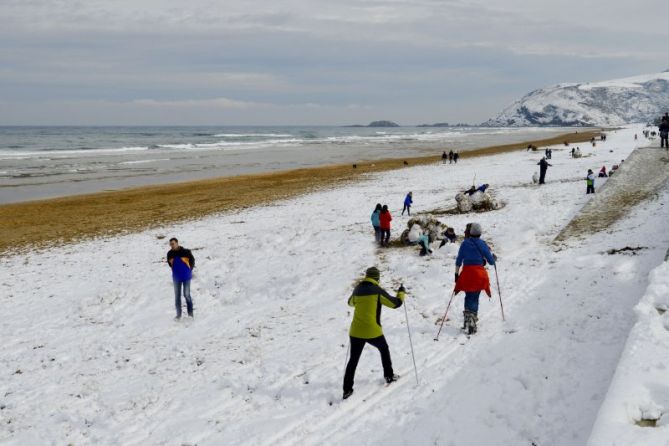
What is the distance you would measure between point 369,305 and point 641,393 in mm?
3774

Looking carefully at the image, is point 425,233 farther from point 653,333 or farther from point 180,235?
point 180,235

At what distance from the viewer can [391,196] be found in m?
30.8

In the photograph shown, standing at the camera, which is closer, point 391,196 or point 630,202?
point 630,202

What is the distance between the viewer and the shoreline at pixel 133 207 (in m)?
24.8

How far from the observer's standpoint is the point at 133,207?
32062mm

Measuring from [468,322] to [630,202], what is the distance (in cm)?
1413

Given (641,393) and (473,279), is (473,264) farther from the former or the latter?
(641,393)

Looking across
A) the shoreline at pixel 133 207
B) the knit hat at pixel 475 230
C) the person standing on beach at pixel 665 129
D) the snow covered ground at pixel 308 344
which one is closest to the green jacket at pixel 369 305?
the snow covered ground at pixel 308 344

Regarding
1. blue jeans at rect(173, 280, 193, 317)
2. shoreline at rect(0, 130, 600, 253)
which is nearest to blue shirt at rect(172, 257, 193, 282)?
blue jeans at rect(173, 280, 193, 317)

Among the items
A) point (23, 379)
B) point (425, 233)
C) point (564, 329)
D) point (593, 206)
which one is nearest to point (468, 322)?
point (564, 329)

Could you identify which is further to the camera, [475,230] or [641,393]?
[475,230]

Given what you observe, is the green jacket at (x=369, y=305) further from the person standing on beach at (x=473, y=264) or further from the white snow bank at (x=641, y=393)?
the white snow bank at (x=641, y=393)

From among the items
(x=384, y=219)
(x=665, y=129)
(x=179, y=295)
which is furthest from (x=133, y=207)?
(x=665, y=129)

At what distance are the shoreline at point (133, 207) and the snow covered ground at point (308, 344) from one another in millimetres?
5378
